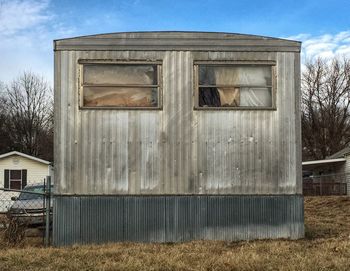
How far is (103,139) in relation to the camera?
10961 mm

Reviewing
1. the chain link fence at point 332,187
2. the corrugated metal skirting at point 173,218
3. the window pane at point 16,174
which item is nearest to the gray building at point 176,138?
the corrugated metal skirting at point 173,218

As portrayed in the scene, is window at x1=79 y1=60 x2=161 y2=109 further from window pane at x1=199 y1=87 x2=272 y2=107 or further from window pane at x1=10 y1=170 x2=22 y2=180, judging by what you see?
window pane at x1=10 y1=170 x2=22 y2=180

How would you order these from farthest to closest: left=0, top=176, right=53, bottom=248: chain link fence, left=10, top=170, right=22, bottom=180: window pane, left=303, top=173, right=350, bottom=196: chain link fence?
left=303, top=173, right=350, bottom=196: chain link fence
left=10, top=170, right=22, bottom=180: window pane
left=0, top=176, right=53, bottom=248: chain link fence

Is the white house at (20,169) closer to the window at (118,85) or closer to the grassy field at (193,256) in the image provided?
the window at (118,85)

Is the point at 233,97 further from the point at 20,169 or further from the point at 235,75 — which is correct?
the point at 20,169

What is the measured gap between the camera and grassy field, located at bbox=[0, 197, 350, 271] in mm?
7977

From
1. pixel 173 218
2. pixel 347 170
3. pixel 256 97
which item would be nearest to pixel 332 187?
pixel 347 170

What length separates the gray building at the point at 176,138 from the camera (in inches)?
430

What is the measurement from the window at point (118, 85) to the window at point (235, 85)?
3.14 ft

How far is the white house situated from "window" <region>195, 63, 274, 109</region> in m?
18.8

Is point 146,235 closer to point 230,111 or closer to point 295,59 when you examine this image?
point 230,111

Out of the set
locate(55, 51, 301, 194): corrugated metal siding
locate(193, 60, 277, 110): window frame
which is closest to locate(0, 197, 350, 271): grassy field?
locate(55, 51, 301, 194): corrugated metal siding

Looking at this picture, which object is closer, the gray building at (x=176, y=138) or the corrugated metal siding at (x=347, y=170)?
the gray building at (x=176, y=138)

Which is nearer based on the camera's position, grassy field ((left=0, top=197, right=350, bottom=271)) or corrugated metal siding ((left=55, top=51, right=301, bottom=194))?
grassy field ((left=0, top=197, right=350, bottom=271))
